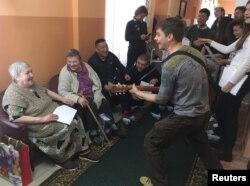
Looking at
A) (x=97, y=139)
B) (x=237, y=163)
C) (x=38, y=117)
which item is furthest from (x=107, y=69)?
(x=237, y=163)

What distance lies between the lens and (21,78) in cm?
192

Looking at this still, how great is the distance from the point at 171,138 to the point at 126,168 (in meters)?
0.67

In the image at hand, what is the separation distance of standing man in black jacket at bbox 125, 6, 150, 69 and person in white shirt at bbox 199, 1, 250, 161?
1.55 metres

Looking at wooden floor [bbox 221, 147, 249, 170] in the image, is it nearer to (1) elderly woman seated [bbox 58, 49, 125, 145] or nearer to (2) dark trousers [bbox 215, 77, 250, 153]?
(2) dark trousers [bbox 215, 77, 250, 153]

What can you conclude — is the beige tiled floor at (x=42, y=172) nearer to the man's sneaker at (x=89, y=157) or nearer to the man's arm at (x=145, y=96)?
the man's sneaker at (x=89, y=157)

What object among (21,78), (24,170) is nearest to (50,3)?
(21,78)

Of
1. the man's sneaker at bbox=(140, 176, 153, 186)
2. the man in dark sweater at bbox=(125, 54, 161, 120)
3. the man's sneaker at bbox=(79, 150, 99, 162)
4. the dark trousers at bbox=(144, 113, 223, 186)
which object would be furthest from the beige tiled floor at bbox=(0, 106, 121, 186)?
the man in dark sweater at bbox=(125, 54, 161, 120)

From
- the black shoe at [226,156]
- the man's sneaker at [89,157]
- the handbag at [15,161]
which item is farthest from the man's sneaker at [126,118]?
the handbag at [15,161]

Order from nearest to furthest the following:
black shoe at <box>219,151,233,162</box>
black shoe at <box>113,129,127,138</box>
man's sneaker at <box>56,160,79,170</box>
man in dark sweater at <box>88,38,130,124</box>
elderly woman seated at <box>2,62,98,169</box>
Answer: elderly woman seated at <box>2,62,98,169</box>, man's sneaker at <box>56,160,79,170</box>, black shoe at <box>219,151,233,162</box>, black shoe at <box>113,129,127,138</box>, man in dark sweater at <box>88,38,130,124</box>

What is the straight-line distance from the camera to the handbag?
69.4 inches

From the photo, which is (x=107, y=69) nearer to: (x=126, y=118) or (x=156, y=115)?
(x=126, y=118)

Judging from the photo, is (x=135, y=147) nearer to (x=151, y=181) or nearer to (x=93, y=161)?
(x=93, y=161)

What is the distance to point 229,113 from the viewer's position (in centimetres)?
225

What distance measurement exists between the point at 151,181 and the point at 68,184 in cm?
66
